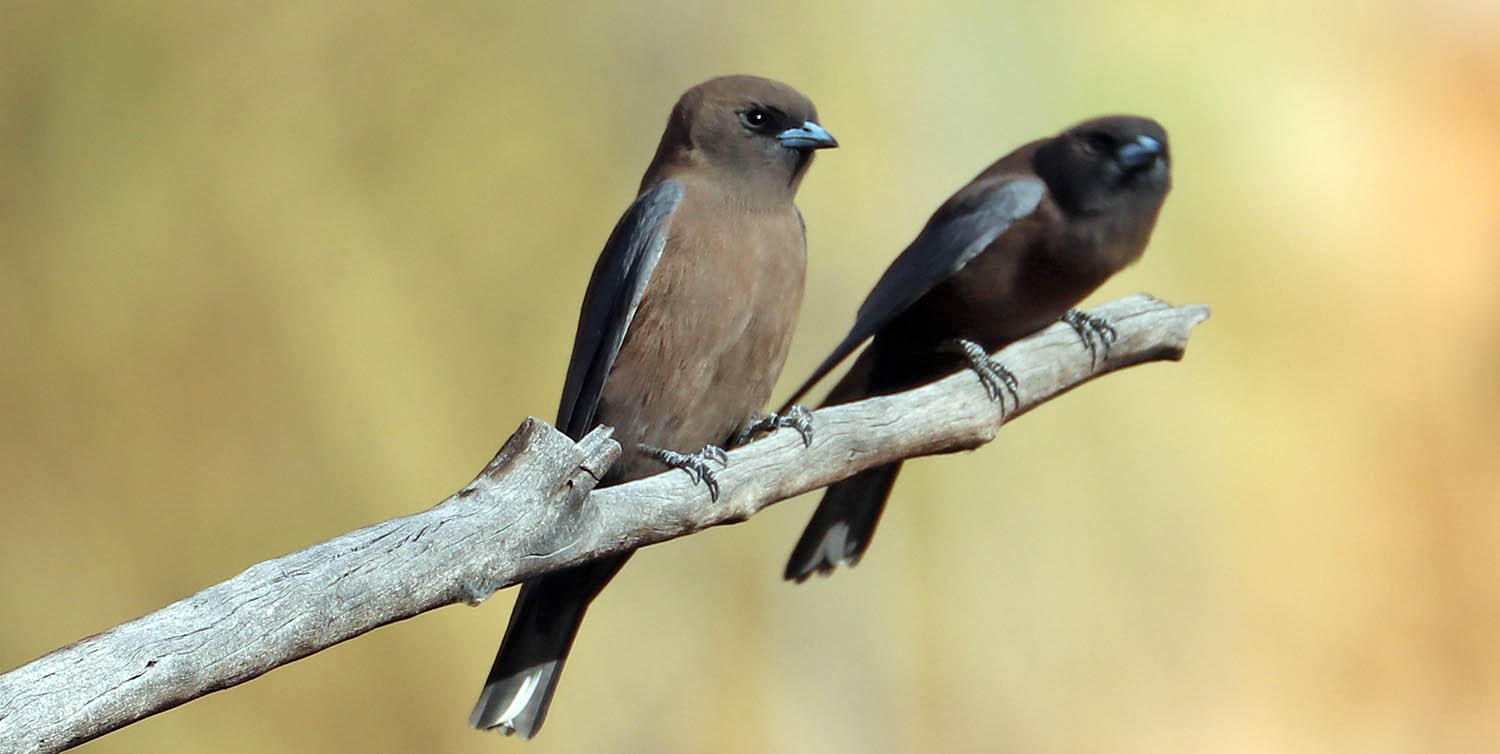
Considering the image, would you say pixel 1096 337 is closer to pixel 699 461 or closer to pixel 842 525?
pixel 842 525

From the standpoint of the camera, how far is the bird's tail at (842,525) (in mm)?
2619

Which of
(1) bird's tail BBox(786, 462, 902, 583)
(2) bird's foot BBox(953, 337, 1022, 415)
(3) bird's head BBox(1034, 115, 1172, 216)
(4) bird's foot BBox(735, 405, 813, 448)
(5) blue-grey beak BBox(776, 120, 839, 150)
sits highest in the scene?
(5) blue-grey beak BBox(776, 120, 839, 150)

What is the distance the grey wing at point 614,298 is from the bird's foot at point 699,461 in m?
0.14

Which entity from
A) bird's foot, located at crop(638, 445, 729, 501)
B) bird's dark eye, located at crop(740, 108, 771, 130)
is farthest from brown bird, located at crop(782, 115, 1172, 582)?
bird's dark eye, located at crop(740, 108, 771, 130)

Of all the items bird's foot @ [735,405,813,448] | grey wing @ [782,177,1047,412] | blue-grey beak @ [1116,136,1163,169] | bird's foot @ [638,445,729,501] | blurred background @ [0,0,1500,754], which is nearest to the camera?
bird's foot @ [638,445,729,501]

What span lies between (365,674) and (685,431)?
3.90 ft

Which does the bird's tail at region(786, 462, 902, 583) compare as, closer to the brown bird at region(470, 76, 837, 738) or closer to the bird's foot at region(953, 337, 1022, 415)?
the bird's foot at region(953, 337, 1022, 415)

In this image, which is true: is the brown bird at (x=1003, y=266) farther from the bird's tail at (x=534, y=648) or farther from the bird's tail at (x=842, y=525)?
the bird's tail at (x=534, y=648)

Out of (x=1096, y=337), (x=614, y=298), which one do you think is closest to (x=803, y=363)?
(x=1096, y=337)

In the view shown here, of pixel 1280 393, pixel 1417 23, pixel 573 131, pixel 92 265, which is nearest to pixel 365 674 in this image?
pixel 92 265

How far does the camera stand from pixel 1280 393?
139 inches

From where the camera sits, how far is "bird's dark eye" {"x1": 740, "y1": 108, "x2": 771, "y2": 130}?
2299 mm

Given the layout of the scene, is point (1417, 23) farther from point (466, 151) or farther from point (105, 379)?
point (105, 379)

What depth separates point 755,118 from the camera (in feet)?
7.56
